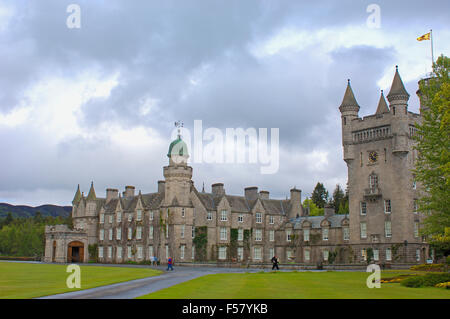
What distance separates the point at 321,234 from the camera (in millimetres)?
77875

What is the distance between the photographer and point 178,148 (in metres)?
80.1

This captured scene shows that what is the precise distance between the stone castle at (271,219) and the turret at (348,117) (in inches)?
5.5

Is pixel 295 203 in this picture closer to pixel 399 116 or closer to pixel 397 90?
pixel 399 116

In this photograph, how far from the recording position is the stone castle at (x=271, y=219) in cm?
6625

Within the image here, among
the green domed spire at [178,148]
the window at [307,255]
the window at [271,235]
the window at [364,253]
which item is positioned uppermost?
the green domed spire at [178,148]

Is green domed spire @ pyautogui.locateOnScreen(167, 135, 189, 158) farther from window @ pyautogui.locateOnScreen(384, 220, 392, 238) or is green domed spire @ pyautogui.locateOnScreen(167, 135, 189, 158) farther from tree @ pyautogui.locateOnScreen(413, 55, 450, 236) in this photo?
tree @ pyautogui.locateOnScreen(413, 55, 450, 236)

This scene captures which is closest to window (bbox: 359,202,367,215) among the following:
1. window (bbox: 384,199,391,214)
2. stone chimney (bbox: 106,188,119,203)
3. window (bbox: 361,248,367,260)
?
window (bbox: 384,199,391,214)

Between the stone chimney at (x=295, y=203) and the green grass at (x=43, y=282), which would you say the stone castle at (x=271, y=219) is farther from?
the green grass at (x=43, y=282)

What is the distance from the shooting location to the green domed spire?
79750 mm

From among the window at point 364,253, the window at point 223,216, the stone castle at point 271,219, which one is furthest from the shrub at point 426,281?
the window at point 223,216

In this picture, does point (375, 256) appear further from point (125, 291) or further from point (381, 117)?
point (125, 291)

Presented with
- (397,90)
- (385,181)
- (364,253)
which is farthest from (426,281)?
(397,90)

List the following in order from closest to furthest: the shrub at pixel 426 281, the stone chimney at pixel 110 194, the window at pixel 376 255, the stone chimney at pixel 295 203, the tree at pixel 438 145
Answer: the shrub at pixel 426 281 < the tree at pixel 438 145 < the window at pixel 376 255 < the stone chimney at pixel 295 203 < the stone chimney at pixel 110 194

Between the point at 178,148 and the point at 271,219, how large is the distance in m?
20.5
